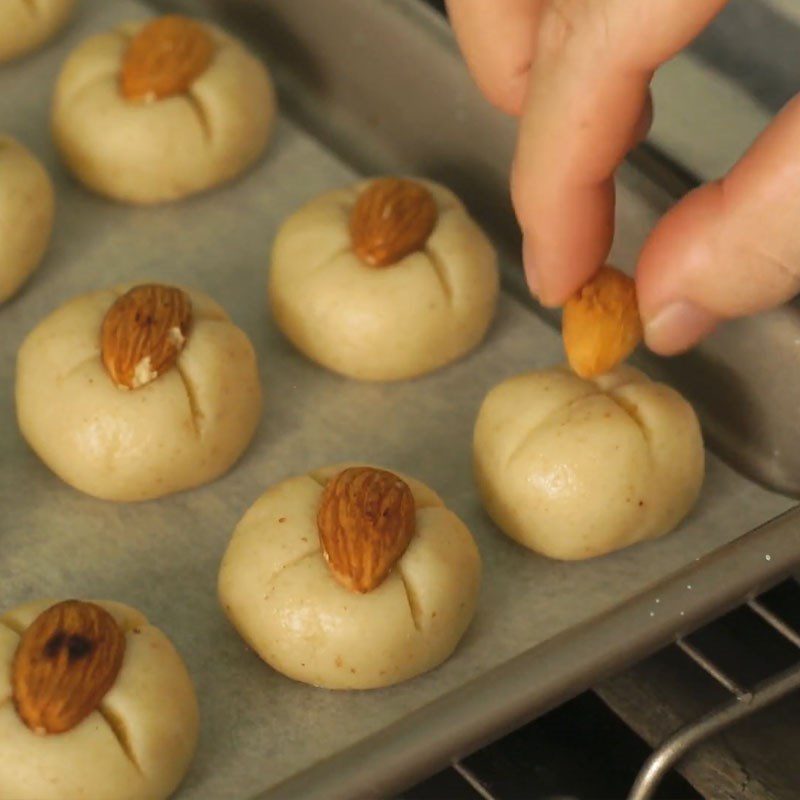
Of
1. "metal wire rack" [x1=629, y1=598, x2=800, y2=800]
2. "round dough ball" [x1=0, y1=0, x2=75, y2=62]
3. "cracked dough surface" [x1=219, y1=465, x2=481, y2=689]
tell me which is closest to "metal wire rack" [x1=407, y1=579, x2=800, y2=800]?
"metal wire rack" [x1=629, y1=598, x2=800, y2=800]

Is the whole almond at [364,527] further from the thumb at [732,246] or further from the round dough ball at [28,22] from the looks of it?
the round dough ball at [28,22]

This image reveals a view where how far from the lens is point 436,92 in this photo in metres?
2.51

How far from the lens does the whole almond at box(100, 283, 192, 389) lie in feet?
6.89

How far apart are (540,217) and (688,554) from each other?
2.00 ft

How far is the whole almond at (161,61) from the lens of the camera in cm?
254

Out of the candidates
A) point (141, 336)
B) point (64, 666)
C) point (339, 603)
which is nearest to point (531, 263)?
point (339, 603)

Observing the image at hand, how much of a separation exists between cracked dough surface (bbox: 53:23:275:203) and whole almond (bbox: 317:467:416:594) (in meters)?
0.84

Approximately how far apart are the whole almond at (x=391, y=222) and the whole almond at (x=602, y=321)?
39 cm

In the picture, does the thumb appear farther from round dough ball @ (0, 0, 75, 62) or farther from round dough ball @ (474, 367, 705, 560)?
round dough ball @ (0, 0, 75, 62)

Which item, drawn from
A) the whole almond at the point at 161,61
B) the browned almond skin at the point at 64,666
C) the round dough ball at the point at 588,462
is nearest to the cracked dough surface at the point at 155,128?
the whole almond at the point at 161,61

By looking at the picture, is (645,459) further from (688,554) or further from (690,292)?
(690,292)

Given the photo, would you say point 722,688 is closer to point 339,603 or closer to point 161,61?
point 339,603

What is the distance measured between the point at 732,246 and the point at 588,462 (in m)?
0.57

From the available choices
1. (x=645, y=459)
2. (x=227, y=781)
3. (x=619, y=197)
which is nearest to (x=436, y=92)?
(x=619, y=197)
